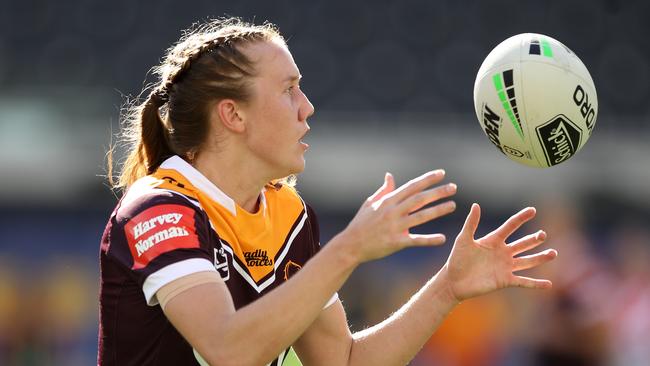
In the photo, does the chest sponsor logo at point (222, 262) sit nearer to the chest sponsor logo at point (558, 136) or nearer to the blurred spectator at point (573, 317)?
the chest sponsor logo at point (558, 136)

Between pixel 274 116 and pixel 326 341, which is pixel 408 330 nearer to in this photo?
pixel 326 341

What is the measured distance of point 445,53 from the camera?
41.1ft

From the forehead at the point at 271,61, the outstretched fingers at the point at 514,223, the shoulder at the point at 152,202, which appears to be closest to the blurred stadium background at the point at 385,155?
the outstretched fingers at the point at 514,223

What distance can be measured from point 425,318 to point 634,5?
35.8 ft

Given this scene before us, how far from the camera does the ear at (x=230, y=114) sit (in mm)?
3232

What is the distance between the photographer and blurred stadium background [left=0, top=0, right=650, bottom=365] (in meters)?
8.62

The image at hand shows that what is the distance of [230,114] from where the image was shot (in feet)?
10.7

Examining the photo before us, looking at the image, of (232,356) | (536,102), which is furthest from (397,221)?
(536,102)

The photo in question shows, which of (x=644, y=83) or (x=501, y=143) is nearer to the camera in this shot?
(x=501, y=143)

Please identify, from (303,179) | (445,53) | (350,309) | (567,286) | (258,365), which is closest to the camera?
(258,365)

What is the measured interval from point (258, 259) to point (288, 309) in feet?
2.14

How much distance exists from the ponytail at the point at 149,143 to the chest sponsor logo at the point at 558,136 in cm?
131

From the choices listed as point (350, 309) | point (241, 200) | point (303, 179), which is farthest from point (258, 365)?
point (303, 179)

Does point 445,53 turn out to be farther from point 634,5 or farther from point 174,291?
point 174,291
